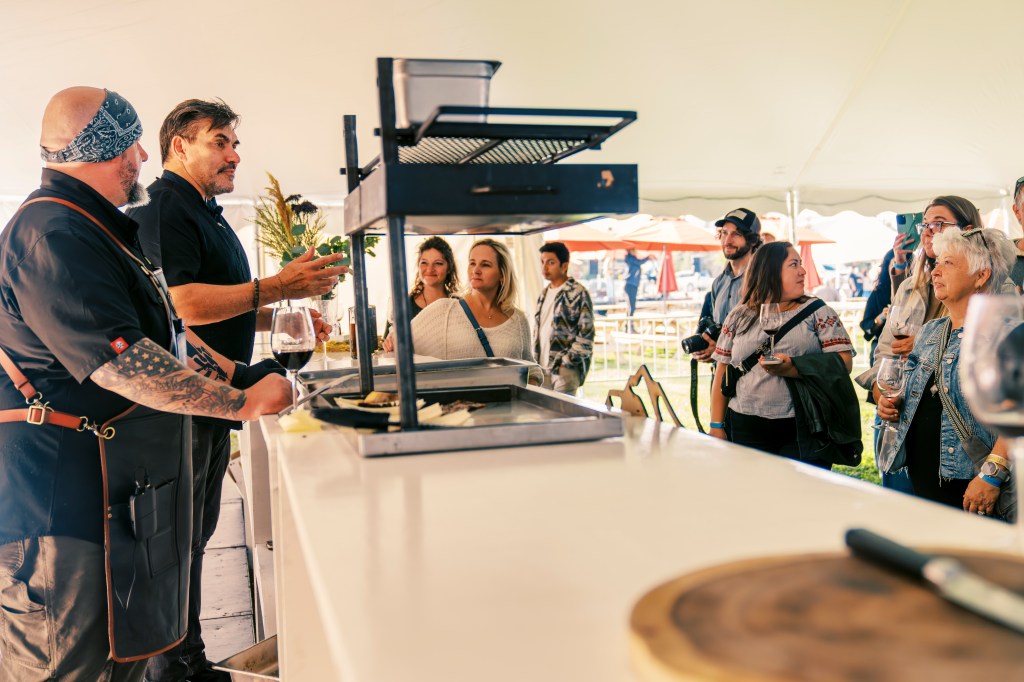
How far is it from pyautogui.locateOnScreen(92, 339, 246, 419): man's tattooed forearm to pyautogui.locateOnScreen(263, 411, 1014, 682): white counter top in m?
0.46

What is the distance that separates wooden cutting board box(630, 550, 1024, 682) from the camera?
19.2 inches

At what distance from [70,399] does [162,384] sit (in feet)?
0.73

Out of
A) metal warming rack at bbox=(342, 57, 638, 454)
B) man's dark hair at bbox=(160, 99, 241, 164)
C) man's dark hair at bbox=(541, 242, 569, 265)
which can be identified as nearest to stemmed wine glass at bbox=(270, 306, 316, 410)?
metal warming rack at bbox=(342, 57, 638, 454)

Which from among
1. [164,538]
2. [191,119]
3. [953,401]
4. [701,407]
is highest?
[191,119]

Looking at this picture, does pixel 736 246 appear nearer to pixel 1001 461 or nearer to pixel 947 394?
pixel 947 394

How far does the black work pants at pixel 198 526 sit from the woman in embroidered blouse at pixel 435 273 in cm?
192

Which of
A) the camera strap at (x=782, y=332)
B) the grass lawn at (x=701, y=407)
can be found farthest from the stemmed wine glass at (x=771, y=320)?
the grass lawn at (x=701, y=407)

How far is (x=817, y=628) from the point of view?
550 mm

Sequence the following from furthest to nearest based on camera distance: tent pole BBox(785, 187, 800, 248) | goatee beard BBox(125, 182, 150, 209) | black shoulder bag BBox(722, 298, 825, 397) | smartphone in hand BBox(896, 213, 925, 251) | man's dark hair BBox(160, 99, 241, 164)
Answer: tent pole BBox(785, 187, 800, 248) < smartphone in hand BBox(896, 213, 925, 251) < black shoulder bag BBox(722, 298, 825, 397) < man's dark hair BBox(160, 99, 241, 164) < goatee beard BBox(125, 182, 150, 209)

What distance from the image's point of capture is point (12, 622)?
1744 mm

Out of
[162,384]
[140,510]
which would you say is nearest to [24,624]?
[140,510]

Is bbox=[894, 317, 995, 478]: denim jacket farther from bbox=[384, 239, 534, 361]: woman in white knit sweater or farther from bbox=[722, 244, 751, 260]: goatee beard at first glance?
bbox=[722, 244, 751, 260]: goatee beard

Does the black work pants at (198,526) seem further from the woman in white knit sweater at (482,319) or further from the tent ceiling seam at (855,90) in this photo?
the tent ceiling seam at (855,90)

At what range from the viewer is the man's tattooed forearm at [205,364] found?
2.27 m
